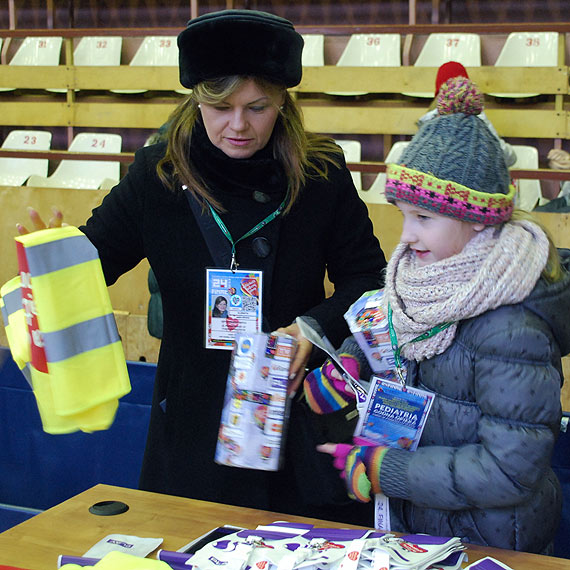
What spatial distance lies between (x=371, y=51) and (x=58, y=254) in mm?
4355

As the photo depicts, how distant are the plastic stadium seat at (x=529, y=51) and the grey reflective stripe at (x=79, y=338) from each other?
4.00 meters

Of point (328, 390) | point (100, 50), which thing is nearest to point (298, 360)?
point (328, 390)

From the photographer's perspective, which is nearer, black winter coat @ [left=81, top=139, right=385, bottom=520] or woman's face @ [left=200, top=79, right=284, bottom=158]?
woman's face @ [left=200, top=79, right=284, bottom=158]

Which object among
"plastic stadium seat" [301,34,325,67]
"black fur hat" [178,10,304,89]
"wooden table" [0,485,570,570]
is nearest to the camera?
"wooden table" [0,485,570,570]

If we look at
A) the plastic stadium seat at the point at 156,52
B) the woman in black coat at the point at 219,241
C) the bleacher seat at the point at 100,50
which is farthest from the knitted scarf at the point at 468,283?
the bleacher seat at the point at 100,50

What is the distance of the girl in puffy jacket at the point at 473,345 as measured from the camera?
1146 millimetres

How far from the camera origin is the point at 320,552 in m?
1.04

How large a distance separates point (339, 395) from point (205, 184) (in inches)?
20.5

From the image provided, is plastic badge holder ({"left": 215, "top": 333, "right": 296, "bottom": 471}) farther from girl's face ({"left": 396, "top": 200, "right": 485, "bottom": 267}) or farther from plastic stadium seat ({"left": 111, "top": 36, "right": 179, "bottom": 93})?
plastic stadium seat ({"left": 111, "top": 36, "right": 179, "bottom": 93})

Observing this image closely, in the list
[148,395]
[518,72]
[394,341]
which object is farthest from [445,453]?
[518,72]

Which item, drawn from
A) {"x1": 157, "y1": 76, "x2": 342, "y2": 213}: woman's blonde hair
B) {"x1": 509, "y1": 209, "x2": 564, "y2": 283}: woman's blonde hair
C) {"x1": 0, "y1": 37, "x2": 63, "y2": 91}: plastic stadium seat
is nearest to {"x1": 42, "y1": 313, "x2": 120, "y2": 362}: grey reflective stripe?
{"x1": 157, "y1": 76, "x2": 342, "y2": 213}: woman's blonde hair

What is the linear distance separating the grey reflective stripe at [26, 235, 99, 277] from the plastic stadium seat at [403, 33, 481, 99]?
13.0ft

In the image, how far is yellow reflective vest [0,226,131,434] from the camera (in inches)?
45.0

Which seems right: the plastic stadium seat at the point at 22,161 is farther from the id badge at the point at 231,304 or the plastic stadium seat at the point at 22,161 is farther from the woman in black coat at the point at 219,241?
the id badge at the point at 231,304
